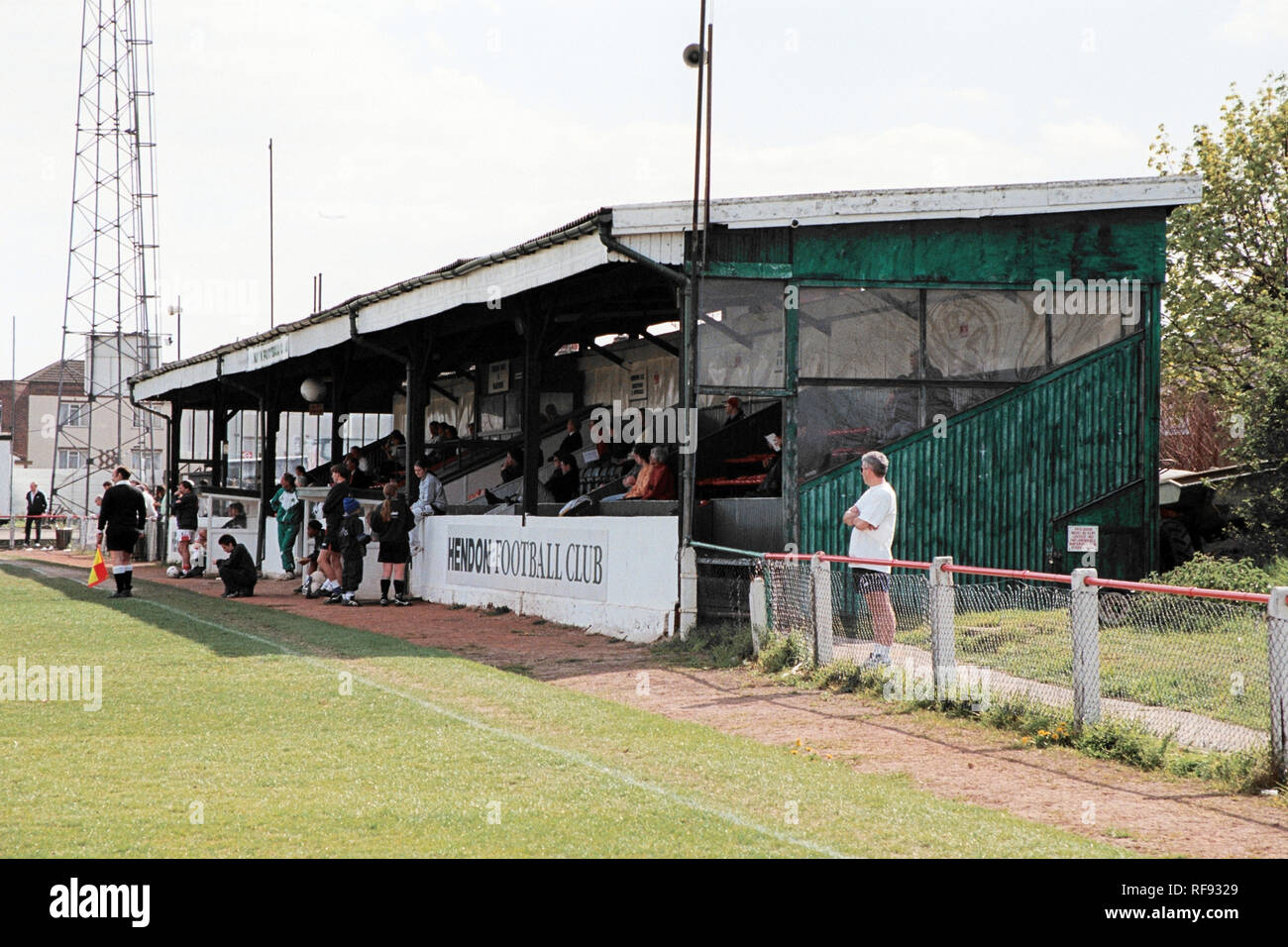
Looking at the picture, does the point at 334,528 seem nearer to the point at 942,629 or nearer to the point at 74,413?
the point at 942,629

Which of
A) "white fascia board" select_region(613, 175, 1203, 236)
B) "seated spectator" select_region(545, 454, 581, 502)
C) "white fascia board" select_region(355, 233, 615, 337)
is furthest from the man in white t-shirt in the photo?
"seated spectator" select_region(545, 454, 581, 502)

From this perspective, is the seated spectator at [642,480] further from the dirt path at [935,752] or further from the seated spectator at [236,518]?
the seated spectator at [236,518]

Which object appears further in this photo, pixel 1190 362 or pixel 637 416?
pixel 1190 362

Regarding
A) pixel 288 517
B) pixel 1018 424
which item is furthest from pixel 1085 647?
pixel 288 517

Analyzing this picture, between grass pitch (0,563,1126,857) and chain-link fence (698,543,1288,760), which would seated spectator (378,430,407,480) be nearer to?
grass pitch (0,563,1126,857)

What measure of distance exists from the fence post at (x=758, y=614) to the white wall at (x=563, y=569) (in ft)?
6.58

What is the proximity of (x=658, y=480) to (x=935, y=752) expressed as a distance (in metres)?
8.24

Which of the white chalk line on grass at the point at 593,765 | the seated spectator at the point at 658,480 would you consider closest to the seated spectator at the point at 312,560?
the seated spectator at the point at 658,480

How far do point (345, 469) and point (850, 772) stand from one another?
534 inches

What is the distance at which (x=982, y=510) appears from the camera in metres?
15.6

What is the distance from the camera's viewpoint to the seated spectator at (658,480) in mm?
16688
